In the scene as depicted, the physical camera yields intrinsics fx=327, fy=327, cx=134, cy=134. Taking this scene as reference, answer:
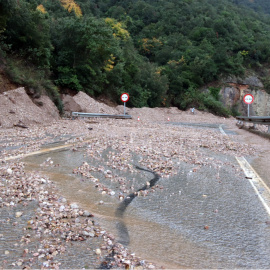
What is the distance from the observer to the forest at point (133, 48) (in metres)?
25.4

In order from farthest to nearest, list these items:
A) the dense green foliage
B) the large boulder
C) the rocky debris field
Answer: the dense green foliage
the large boulder
the rocky debris field

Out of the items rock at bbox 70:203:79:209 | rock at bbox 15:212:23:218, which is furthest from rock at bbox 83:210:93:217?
rock at bbox 15:212:23:218

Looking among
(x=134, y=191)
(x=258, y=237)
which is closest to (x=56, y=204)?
(x=134, y=191)

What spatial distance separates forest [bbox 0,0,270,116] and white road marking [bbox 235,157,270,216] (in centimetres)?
1719

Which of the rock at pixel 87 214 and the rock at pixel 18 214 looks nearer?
the rock at pixel 18 214

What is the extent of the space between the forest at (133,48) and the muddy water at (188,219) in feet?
58.6

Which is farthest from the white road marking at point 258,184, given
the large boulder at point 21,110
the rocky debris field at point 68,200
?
the large boulder at point 21,110

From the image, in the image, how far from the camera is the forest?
2544 centimetres

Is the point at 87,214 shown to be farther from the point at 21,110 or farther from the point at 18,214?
the point at 21,110

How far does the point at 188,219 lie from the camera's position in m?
4.31

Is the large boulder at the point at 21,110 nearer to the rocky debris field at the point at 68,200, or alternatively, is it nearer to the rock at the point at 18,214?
the rocky debris field at the point at 68,200

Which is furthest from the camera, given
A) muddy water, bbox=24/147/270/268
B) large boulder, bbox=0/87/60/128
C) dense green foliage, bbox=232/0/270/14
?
dense green foliage, bbox=232/0/270/14

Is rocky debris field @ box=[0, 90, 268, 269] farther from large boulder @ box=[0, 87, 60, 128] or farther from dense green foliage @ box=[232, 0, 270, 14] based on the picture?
dense green foliage @ box=[232, 0, 270, 14]

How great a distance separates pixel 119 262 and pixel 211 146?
8.56m
